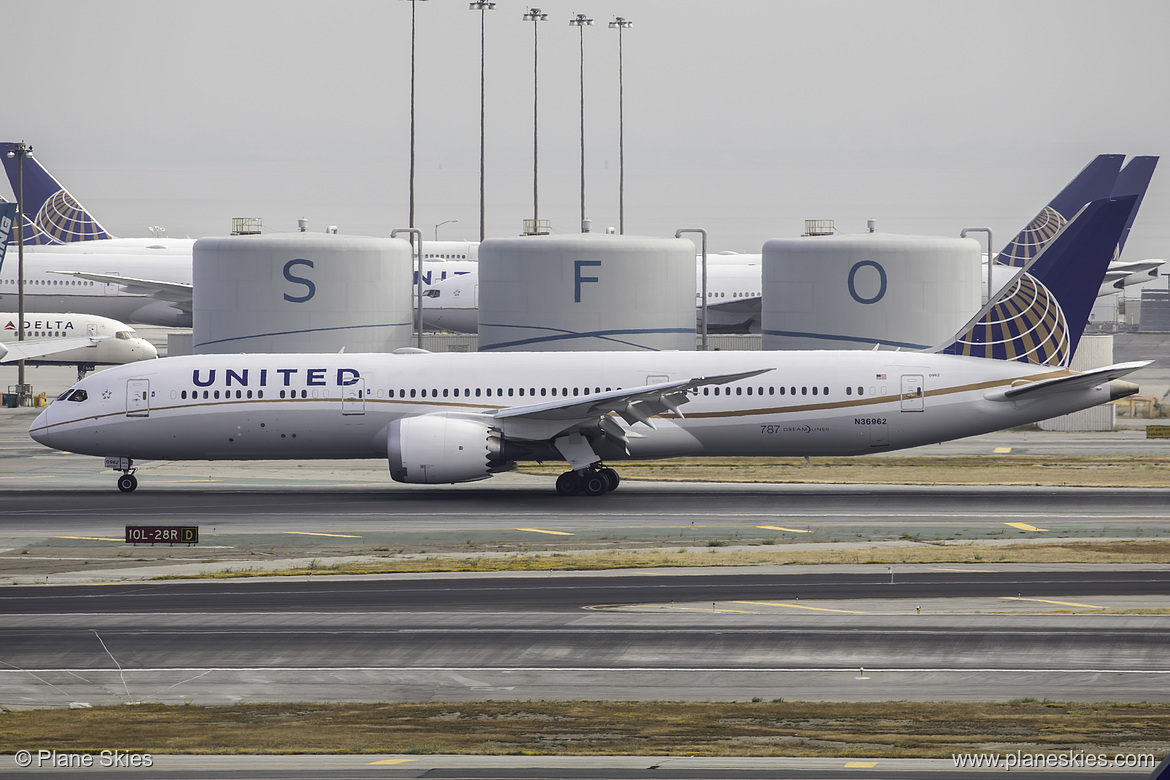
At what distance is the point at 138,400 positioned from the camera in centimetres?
4244

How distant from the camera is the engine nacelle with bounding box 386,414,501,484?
39.6 m

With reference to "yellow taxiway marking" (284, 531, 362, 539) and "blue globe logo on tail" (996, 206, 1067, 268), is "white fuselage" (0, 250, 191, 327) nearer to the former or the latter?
"blue globe logo on tail" (996, 206, 1067, 268)

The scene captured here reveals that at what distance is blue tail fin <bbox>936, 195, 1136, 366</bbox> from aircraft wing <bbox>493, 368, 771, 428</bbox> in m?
7.50

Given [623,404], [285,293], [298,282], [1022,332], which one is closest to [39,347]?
[285,293]

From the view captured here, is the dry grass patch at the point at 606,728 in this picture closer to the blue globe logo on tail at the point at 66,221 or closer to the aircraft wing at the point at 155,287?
the aircraft wing at the point at 155,287

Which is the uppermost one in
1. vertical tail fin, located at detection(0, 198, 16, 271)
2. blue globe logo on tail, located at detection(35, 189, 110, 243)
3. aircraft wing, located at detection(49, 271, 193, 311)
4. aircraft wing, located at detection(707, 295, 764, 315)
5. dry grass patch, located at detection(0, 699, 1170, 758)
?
blue globe logo on tail, located at detection(35, 189, 110, 243)

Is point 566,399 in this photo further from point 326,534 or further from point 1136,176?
point 1136,176

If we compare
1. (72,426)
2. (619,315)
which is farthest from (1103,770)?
(619,315)

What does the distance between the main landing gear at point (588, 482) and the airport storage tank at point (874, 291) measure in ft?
70.2

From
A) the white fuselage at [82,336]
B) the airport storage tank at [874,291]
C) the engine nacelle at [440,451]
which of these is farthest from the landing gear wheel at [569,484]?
the white fuselage at [82,336]

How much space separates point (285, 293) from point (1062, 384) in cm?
3325

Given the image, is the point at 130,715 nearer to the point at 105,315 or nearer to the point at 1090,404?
the point at 1090,404

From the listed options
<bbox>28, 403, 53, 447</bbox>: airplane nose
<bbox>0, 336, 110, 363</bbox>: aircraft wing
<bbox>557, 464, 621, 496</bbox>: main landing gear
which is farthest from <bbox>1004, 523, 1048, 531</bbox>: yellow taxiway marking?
<bbox>0, 336, 110, 363</bbox>: aircraft wing

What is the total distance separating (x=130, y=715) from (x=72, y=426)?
26226 millimetres
